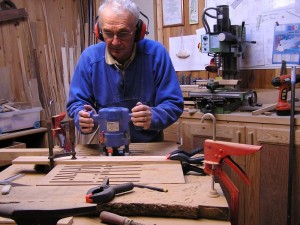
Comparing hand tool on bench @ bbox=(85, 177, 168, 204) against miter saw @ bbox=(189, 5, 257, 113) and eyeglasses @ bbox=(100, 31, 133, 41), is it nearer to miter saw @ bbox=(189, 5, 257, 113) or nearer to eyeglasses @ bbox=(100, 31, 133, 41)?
eyeglasses @ bbox=(100, 31, 133, 41)

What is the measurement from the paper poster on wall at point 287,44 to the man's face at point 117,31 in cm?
146

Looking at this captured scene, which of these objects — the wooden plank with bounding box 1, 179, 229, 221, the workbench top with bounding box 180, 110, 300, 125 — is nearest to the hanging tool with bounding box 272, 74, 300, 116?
the workbench top with bounding box 180, 110, 300, 125

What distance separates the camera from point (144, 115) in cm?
144

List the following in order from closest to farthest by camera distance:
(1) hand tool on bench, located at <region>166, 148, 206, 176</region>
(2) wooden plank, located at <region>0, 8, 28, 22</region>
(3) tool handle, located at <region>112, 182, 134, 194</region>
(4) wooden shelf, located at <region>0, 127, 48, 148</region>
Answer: (3) tool handle, located at <region>112, 182, 134, 194</region> → (1) hand tool on bench, located at <region>166, 148, 206, 176</region> → (4) wooden shelf, located at <region>0, 127, 48, 148</region> → (2) wooden plank, located at <region>0, 8, 28, 22</region>

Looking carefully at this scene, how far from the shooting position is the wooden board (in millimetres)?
1101

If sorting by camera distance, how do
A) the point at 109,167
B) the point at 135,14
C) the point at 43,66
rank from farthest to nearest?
the point at 43,66 → the point at 135,14 → the point at 109,167

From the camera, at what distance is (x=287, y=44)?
8.65 feet

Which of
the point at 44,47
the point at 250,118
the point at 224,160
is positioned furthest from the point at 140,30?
the point at 44,47

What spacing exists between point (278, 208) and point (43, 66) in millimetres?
2387

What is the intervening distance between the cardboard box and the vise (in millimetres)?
1527

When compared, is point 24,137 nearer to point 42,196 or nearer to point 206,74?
point 206,74

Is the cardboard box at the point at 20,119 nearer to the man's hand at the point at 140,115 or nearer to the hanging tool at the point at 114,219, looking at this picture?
the man's hand at the point at 140,115

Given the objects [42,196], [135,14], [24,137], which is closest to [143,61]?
[135,14]

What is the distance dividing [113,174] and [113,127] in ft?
0.93
